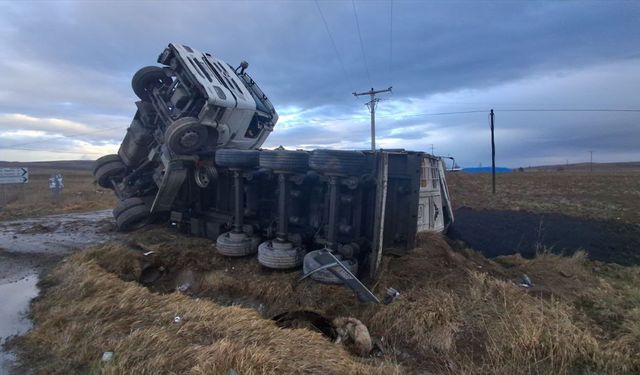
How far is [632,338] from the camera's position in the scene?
130 inches

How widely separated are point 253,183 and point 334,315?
269cm

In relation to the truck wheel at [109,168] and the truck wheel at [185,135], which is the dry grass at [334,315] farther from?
the truck wheel at [109,168]

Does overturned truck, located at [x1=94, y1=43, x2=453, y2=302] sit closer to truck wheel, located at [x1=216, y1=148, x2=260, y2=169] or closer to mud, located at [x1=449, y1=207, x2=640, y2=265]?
truck wheel, located at [x1=216, y1=148, x2=260, y2=169]

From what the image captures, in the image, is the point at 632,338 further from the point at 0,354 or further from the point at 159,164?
the point at 159,164

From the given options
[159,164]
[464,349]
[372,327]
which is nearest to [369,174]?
[372,327]

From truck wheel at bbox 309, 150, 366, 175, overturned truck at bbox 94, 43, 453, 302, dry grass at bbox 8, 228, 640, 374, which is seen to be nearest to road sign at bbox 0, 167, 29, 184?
overturned truck at bbox 94, 43, 453, 302

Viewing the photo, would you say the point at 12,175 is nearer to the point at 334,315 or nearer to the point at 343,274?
the point at 343,274

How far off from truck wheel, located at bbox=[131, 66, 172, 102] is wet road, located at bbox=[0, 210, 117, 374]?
116 inches

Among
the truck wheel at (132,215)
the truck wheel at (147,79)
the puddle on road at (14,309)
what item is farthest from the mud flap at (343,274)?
the truck wheel at (147,79)

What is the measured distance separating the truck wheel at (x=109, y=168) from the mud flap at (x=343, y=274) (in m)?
5.96

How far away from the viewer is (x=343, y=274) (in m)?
4.50

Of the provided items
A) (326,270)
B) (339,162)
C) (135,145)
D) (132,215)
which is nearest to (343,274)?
(326,270)

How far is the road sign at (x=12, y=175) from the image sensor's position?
1212cm

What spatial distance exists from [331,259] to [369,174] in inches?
46.9
